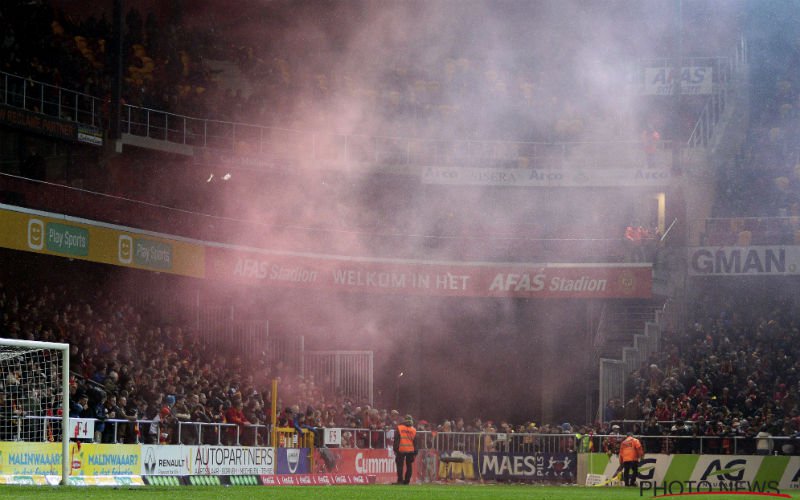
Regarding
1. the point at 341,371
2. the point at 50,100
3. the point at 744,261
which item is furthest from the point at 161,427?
the point at 744,261

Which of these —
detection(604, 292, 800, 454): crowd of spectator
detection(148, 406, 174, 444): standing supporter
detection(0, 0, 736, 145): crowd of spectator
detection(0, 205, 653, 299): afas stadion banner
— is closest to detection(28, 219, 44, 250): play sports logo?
detection(0, 205, 653, 299): afas stadion banner

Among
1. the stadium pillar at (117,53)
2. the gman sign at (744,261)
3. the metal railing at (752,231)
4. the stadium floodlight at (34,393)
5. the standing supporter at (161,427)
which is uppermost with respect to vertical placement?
the stadium pillar at (117,53)

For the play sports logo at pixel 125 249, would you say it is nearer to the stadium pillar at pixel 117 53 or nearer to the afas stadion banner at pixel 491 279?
the stadium pillar at pixel 117 53

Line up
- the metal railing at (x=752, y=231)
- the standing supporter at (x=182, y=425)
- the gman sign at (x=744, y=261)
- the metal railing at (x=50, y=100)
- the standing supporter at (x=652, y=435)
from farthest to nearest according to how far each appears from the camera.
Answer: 1. the metal railing at (x=752, y=231)
2. the gman sign at (x=744, y=261)
3. the metal railing at (x=50, y=100)
4. the standing supporter at (x=652, y=435)
5. the standing supporter at (x=182, y=425)

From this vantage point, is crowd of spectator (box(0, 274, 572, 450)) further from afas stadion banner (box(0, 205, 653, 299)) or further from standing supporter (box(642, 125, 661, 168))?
standing supporter (box(642, 125, 661, 168))

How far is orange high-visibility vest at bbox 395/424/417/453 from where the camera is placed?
1952cm

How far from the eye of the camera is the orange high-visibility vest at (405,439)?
19516 millimetres

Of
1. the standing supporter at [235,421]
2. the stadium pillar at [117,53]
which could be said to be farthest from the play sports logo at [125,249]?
the standing supporter at [235,421]

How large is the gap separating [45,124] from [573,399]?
57.0ft

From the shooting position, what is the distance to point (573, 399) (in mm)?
33281

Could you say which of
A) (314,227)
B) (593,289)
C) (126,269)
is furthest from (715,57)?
(126,269)

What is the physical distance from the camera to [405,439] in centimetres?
1961

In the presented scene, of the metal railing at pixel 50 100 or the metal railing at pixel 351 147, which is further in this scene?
the metal railing at pixel 351 147

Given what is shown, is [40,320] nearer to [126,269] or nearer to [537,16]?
[126,269]
